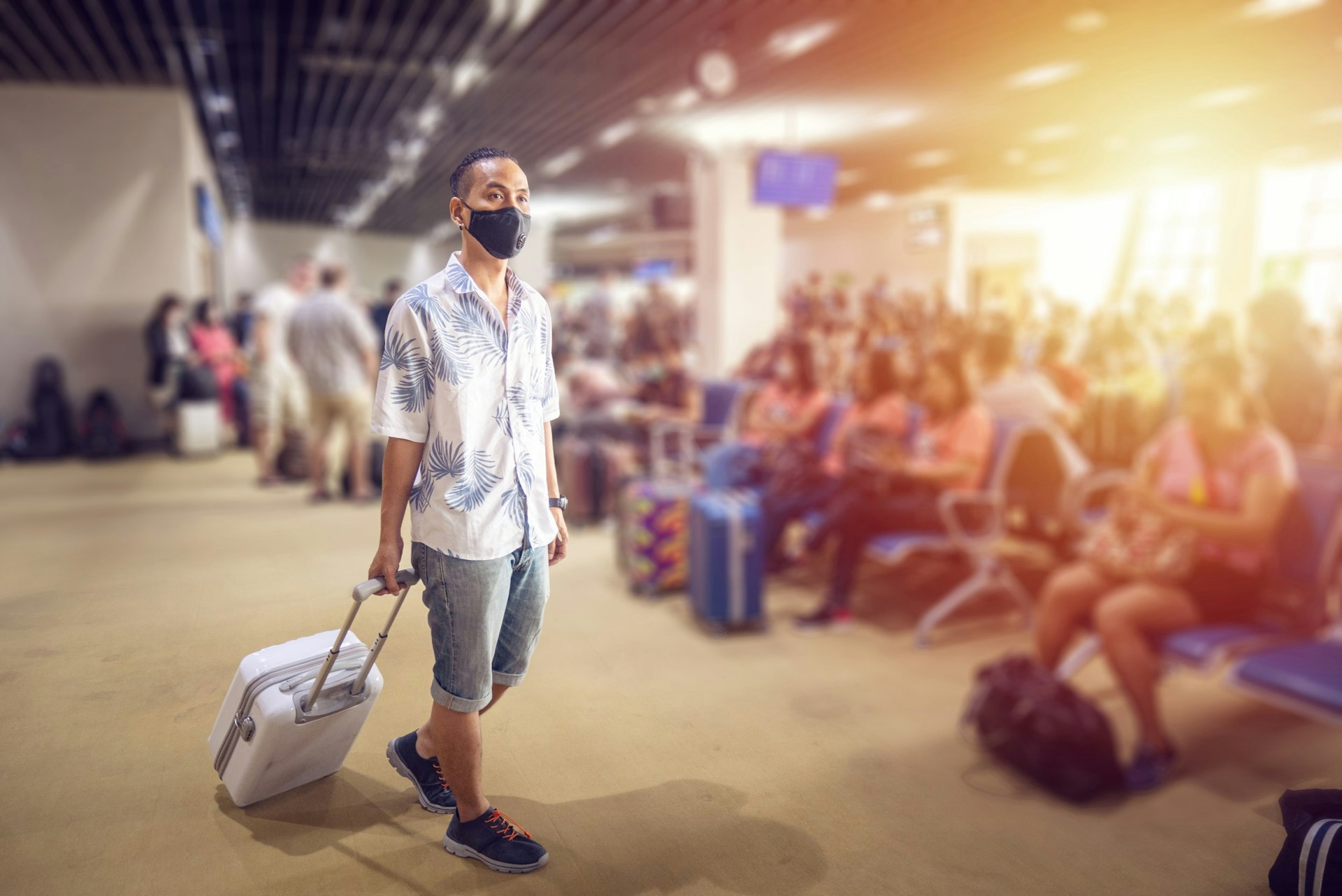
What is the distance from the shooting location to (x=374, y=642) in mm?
1778

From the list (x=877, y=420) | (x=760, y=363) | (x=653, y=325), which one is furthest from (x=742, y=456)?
(x=653, y=325)

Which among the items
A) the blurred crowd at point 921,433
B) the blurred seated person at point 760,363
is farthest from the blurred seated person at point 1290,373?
the blurred seated person at point 760,363

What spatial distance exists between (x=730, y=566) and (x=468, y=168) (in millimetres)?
2866

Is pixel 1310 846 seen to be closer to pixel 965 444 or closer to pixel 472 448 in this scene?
pixel 472 448

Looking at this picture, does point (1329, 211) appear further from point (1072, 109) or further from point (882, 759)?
point (882, 759)

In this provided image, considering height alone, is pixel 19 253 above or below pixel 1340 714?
above

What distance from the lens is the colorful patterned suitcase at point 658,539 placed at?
14.9 ft

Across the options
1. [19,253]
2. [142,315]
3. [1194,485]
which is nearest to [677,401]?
[1194,485]

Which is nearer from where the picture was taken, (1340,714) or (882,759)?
(1340,714)

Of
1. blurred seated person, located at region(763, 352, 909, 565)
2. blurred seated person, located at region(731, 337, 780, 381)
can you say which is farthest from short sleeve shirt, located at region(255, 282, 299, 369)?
blurred seated person, located at region(763, 352, 909, 565)

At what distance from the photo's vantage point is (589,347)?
40.3ft

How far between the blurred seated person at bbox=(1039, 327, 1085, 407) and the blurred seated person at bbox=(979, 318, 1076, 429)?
135cm

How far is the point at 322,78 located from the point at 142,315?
3.48 meters

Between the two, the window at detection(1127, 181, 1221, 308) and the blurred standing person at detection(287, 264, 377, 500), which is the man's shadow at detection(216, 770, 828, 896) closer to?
the blurred standing person at detection(287, 264, 377, 500)
